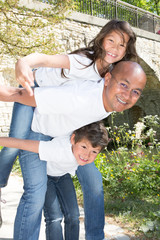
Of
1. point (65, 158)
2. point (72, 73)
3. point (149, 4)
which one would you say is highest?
point (149, 4)

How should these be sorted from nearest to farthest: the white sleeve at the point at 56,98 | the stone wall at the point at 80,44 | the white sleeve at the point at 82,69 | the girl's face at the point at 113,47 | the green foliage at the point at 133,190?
the white sleeve at the point at 56,98 → the white sleeve at the point at 82,69 → the girl's face at the point at 113,47 → the green foliage at the point at 133,190 → the stone wall at the point at 80,44

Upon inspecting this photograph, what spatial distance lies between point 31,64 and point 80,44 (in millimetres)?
7360

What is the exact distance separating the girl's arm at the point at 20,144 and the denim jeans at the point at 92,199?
1.31ft

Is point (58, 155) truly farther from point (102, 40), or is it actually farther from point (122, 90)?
point (102, 40)

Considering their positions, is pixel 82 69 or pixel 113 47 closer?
pixel 82 69

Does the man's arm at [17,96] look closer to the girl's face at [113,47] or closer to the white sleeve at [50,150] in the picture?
the white sleeve at [50,150]

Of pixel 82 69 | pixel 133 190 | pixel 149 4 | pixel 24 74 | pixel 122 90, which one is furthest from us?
pixel 149 4

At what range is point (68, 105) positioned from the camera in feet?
4.76

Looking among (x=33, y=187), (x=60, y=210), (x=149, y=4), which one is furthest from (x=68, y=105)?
(x=149, y=4)

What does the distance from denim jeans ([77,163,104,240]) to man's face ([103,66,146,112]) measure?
0.51m

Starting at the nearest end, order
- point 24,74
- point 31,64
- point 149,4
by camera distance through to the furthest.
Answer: point 24,74 → point 31,64 → point 149,4

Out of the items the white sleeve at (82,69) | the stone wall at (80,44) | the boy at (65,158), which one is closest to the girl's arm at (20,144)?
the boy at (65,158)

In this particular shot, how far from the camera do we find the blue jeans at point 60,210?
1.95 m

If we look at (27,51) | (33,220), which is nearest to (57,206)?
(33,220)
